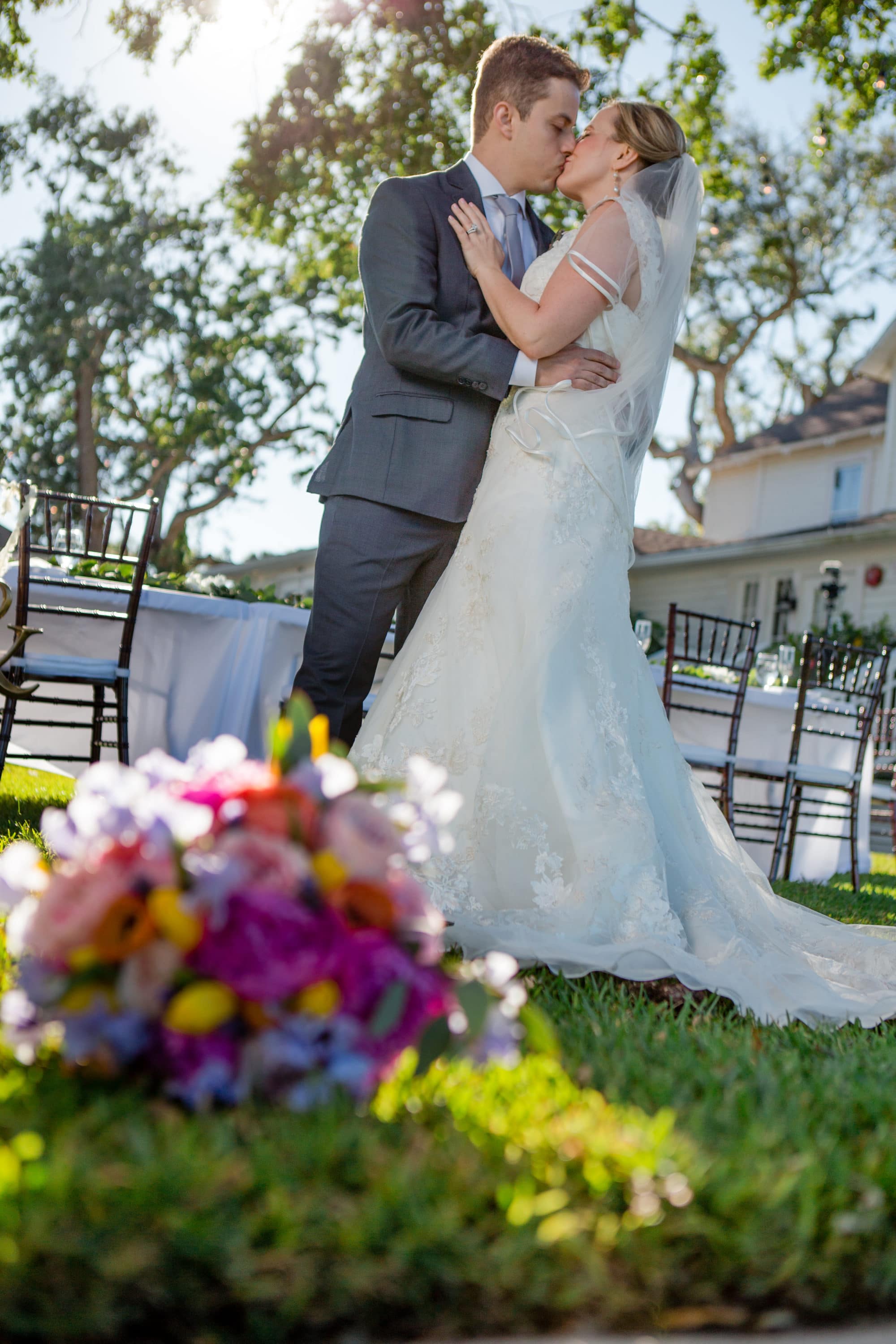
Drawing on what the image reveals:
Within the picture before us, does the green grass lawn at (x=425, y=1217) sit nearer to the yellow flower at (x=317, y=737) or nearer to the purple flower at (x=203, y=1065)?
the purple flower at (x=203, y=1065)

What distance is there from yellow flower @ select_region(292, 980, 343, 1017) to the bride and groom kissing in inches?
68.7

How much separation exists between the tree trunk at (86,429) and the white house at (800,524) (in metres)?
10.8

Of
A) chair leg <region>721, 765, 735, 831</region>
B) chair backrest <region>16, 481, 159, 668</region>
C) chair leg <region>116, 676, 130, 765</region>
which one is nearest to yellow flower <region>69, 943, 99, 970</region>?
chair backrest <region>16, 481, 159, 668</region>

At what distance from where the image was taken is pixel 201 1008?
4.20 feet

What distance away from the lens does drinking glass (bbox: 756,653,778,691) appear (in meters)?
7.20

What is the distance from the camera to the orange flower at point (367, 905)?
142 centimetres

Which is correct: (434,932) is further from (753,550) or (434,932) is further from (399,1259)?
(753,550)

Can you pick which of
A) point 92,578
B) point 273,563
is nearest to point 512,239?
point 92,578

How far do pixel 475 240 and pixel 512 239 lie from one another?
356 mm

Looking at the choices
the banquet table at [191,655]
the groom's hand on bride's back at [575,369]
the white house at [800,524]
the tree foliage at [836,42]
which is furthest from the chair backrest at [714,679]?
the white house at [800,524]

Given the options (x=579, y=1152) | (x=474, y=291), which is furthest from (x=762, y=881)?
(x=579, y=1152)

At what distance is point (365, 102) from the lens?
1259 centimetres

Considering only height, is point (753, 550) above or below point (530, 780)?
above

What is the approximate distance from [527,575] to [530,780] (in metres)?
0.59
